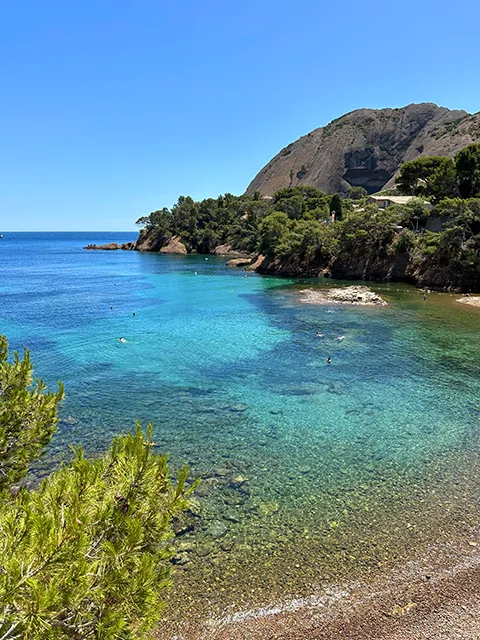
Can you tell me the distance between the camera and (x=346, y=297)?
1882 inches

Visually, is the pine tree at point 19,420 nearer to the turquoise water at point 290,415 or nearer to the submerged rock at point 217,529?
the turquoise water at point 290,415

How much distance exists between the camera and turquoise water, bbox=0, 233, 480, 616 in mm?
10938

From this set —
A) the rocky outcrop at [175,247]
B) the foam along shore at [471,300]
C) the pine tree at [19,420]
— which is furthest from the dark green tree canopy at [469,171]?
the rocky outcrop at [175,247]

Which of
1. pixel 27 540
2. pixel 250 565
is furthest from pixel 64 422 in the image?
pixel 27 540

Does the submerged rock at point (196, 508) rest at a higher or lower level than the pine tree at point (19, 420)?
lower

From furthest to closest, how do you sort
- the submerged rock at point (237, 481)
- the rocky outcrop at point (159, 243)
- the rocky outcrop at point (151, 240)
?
the rocky outcrop at point (151, 240)
the rocky outcrop at point (159, 243)
the submerged rock at point (237, 481)

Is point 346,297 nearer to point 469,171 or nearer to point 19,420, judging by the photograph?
point 469,171

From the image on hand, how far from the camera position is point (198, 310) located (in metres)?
44.8

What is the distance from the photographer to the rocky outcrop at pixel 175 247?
127750mm

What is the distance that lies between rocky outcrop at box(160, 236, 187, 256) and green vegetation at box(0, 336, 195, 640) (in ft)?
400

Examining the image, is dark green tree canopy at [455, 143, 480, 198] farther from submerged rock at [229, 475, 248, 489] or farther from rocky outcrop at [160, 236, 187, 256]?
rocky outcrop at [160, 236, 187, 256]

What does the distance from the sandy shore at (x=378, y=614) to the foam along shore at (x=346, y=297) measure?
38.2 meters

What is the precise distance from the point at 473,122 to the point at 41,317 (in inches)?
6439

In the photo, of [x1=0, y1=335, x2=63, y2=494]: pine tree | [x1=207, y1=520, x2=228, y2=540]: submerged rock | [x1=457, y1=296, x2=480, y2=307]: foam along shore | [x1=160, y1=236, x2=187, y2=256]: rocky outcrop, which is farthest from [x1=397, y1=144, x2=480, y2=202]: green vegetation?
[x1=160, y1=236, x2=187, y2=256]: rocky outcrop
